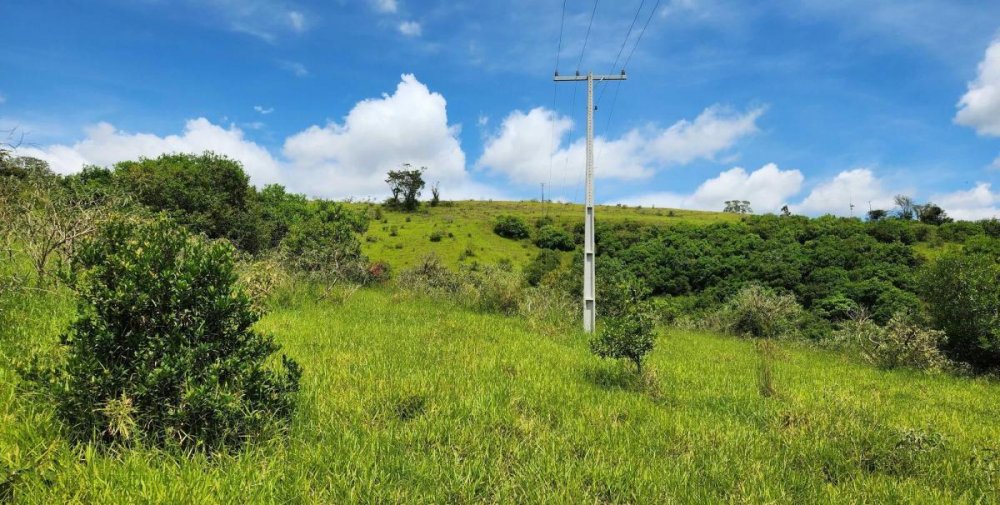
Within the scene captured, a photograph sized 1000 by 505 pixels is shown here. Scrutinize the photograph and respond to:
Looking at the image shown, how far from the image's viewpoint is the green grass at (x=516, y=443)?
3.51 meters

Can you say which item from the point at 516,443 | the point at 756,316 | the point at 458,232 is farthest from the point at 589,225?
the point at 458,232

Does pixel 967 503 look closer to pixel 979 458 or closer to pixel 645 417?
pixel 979 458

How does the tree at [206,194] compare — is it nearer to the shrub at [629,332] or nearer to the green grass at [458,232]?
the green grass at [458,232]

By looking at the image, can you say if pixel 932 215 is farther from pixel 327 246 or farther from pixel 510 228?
pixel 327 246

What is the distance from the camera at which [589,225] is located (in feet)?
54.6

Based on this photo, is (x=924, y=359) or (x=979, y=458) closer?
(x=979, y=458)

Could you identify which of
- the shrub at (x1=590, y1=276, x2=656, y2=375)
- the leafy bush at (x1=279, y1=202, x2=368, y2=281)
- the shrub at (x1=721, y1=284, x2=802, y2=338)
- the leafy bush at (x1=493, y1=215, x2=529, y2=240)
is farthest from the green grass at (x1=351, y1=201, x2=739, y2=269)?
the shrub at (x1=590, y1=276, x2=656, y2=375)

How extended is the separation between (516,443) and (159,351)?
10.5 ft

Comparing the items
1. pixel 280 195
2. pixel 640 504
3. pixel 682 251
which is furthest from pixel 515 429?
pixel 682 251

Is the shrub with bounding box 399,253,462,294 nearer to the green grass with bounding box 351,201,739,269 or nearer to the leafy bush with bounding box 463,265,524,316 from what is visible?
the leafy bush with bounding box 463,265,524,316

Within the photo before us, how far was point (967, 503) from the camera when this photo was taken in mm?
4008

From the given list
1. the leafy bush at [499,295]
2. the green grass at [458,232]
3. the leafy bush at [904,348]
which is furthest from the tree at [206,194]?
the leafy bush at [904,348]

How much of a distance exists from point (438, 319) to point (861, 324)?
18612mm

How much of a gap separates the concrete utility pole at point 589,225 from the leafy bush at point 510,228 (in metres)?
63.4
